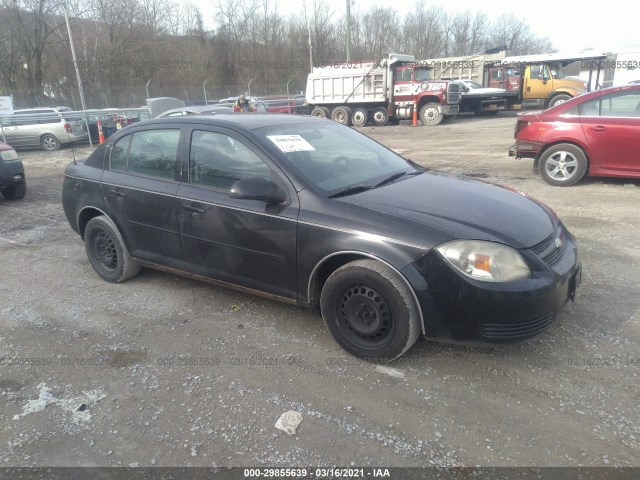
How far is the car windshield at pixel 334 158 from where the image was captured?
131 inches

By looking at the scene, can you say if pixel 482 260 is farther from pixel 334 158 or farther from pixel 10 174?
pixel 10 174

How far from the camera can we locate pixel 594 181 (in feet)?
25.8

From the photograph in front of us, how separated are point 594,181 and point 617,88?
1578 millimetres

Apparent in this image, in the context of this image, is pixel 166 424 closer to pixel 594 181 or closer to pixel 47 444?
pixel 47 444

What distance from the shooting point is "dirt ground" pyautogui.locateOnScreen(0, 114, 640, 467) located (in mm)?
2344

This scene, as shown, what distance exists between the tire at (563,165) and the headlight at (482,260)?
5.59 m

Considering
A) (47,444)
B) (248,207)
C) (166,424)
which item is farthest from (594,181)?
(47,444)

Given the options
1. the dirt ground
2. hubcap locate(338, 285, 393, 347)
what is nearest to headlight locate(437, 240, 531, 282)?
hubcap locate(338, 285, 393, 347)

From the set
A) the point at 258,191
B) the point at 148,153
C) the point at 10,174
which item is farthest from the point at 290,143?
the point at 10,174

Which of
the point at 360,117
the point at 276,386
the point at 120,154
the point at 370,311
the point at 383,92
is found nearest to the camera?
the point at 276,386

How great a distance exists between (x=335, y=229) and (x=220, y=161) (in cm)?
116

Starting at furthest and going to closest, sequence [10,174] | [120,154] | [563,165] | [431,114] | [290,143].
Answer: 1. [431,114]
2. [10,174]
3. [563,165]
4. [120,154]
5. [290,143]

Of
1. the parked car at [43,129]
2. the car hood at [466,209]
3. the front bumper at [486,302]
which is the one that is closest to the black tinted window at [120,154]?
the car hood at [466,209]

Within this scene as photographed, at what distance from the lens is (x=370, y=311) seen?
2.96 m
